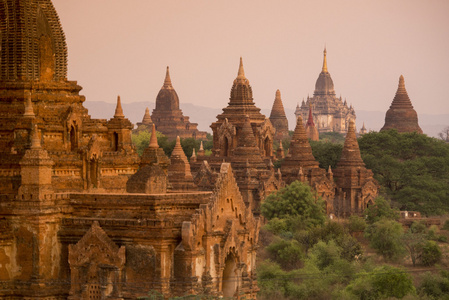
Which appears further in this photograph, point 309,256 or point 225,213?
point 309,256

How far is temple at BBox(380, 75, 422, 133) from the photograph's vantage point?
325 ft

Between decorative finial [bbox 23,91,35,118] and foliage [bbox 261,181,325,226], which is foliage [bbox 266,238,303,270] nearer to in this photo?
foliage [bbox 261,181,325,226]

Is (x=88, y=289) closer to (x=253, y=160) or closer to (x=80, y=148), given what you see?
(x=80, y=148)

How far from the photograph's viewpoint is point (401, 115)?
99750mm

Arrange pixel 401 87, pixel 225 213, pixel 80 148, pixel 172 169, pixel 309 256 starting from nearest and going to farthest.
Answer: pixel 225 213 < pixel 80 148 < pixel 309 256 < pixel 172 169 < pixel 401 87

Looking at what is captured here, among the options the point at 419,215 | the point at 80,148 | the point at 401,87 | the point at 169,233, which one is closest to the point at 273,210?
the point at 419,215

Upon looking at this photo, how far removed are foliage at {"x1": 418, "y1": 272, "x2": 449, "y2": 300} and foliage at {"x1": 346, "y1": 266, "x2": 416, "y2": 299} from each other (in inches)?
57.2

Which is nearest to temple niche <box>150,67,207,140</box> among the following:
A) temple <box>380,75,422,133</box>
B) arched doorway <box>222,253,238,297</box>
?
temple <box>380,75,422,133</box>

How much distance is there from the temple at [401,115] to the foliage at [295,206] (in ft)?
134

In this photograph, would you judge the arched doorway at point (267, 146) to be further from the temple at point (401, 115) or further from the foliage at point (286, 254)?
the temple at point (401, 115)

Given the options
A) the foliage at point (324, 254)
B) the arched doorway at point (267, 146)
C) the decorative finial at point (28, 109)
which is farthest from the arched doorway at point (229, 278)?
the arched doorway at point (267, 146)

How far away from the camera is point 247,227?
106 ft

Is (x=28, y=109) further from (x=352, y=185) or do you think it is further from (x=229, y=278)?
(x=352, y=185)

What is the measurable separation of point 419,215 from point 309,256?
2323cm
